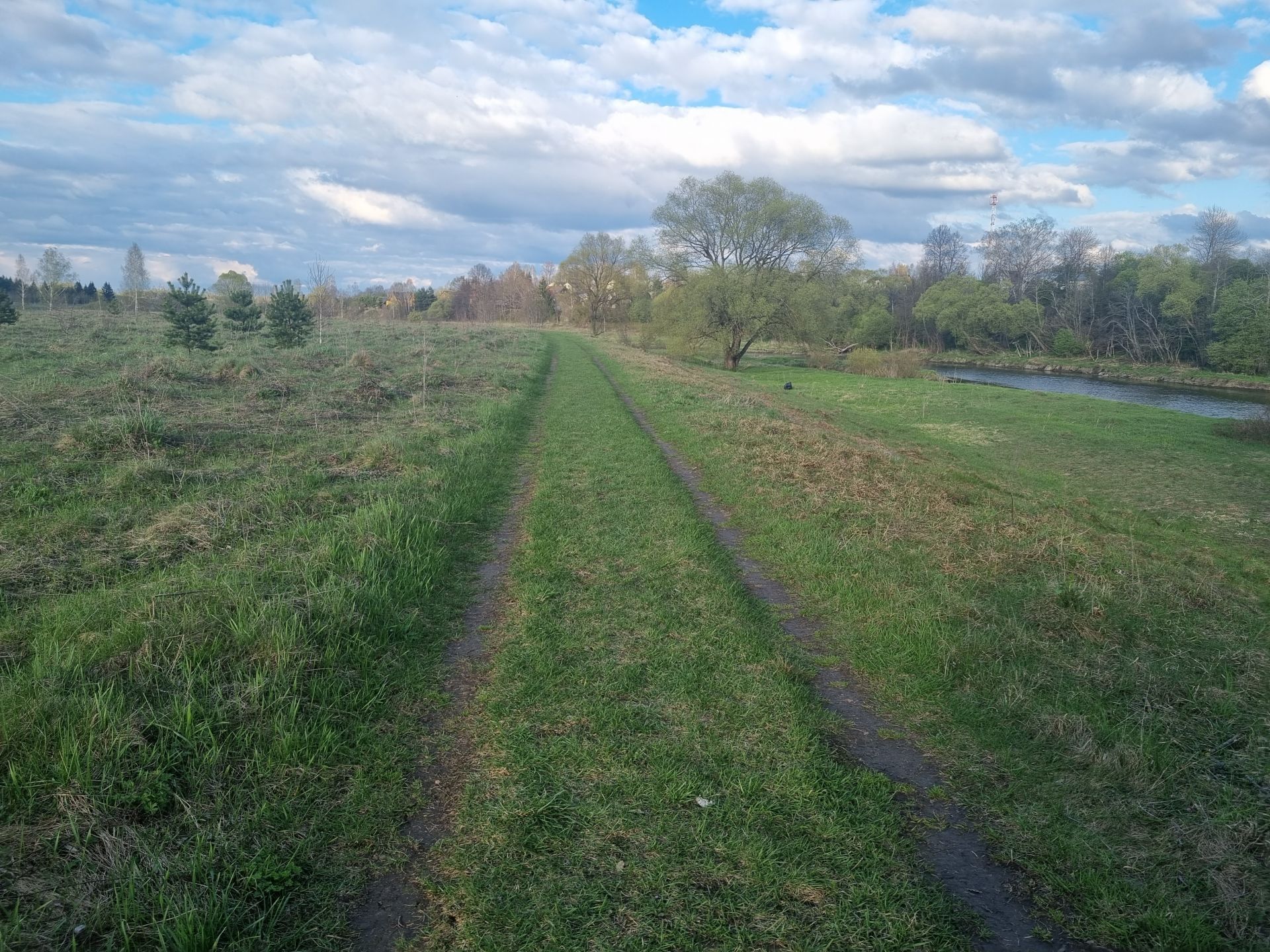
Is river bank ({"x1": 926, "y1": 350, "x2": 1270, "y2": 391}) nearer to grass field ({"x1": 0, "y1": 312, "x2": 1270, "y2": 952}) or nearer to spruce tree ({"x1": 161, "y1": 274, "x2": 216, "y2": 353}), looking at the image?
grass field ({"x1": 0, "y1": 312, "x2": 1270, "y2": 952})

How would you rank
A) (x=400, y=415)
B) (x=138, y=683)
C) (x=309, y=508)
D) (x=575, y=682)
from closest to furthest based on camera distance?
(x=138, y=683) → (x=575, y=682) → (x=309, y=508) → (x=400, y=415)

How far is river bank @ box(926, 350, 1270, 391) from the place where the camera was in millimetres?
46125

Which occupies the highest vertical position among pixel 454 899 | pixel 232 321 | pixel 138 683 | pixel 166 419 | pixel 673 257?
pixel 673 257

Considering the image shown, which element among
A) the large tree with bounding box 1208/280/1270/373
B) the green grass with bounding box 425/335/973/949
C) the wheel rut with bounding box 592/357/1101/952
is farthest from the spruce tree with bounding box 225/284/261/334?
the large tree with bounding box 1208/280/1270/373

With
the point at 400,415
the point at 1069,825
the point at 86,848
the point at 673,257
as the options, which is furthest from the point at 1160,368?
the point at 86,848

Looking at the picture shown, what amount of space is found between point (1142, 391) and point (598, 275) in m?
51.9

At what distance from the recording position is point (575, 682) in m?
5.01

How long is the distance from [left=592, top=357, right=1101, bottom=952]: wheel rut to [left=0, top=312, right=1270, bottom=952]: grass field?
0.11m

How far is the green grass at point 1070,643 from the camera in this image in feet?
11.3

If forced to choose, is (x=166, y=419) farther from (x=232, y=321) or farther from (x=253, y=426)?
(x=232, y=321)

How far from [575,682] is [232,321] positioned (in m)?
38.5

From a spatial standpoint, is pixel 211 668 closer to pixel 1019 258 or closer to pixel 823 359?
pixel 823 359

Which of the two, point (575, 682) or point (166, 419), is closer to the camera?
point (575, 682)

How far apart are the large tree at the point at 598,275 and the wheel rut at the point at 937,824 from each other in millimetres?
72045
